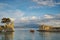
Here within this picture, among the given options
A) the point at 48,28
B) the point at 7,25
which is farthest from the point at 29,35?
the point at 7,25

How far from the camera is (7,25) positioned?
11.8 m

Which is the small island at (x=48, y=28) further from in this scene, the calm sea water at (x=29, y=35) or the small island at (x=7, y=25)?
the small island at (x=7, y=25)

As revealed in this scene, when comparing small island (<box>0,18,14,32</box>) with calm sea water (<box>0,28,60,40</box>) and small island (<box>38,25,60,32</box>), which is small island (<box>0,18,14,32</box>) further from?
small island (<box>38,25,60,32</box>)

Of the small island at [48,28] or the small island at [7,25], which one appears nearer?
the small island at [7,25]

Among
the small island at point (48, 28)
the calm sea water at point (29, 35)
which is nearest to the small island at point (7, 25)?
the calm sea water at point (29, 35)

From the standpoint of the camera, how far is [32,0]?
36.5ft

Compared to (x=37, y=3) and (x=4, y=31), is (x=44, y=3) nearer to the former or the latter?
(x=37, y=3)

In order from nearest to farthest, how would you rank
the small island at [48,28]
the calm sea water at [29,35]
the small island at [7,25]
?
the small island at [7,25]
the small island at [48,28]
the calm sea water at [29,35]

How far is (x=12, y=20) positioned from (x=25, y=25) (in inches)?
30.1

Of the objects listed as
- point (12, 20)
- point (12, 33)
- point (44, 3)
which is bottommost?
point (12, 33)

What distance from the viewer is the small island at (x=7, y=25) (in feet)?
37.0

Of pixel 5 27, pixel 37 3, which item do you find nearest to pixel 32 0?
pixel 37 3

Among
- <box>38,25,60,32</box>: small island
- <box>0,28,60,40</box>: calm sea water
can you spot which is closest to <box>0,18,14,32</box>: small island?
<box>0,28,60,40</box>: calm sea water

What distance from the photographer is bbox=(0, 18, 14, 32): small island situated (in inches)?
444
